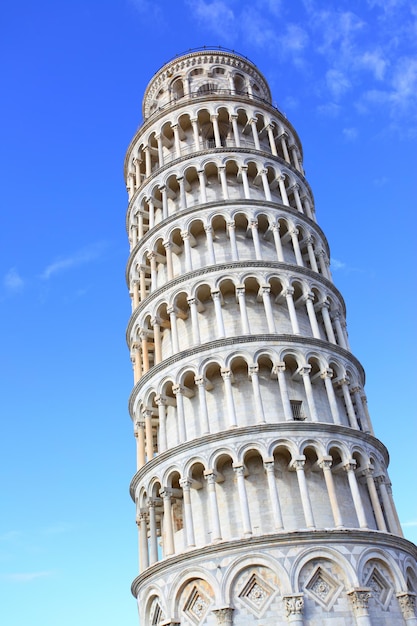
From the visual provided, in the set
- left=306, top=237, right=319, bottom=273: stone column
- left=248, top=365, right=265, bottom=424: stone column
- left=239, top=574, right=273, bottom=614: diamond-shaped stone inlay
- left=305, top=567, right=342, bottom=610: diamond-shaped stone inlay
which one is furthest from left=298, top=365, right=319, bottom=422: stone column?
left=306, top=237, right=319, bottom=273: stone column

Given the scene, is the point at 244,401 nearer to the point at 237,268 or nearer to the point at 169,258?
the point at 237,268

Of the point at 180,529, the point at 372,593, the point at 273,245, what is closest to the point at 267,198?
the point at 273,245

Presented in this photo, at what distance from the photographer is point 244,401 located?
26406mm

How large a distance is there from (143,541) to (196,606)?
456 cm

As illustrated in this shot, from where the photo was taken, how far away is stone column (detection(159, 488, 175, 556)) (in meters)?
24.1

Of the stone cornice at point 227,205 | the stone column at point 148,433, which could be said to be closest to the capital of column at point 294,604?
the stone column at point 148,433

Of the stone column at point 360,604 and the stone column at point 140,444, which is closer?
the stone column at point 360,604

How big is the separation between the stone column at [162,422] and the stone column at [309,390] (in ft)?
19.4

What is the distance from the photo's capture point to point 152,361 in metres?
32.9

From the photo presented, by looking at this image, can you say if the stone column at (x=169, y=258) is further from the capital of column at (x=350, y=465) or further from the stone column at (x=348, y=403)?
the capital of column at (x=350, y=465)

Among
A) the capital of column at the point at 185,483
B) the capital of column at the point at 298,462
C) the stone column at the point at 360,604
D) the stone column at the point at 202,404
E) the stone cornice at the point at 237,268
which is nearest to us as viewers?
the stone column at the point at 360,604

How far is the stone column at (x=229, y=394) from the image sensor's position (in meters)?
25.1

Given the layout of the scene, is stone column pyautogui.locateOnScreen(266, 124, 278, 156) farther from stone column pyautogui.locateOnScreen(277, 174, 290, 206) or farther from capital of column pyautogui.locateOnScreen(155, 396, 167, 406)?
capital of column pyautogui.locateOnScreen(155, 396, 167, 406)

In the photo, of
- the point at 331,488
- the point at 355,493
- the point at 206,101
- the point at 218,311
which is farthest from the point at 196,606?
the point at 206,101
